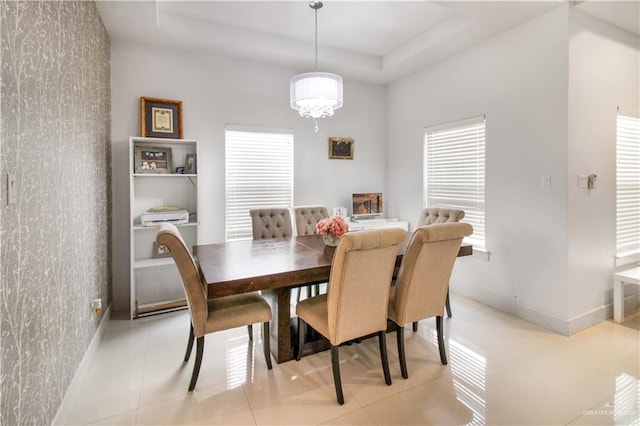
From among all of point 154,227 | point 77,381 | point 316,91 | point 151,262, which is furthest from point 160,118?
point 77,381

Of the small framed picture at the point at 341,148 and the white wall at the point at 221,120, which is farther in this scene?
the small framed picture at the point at 341,148

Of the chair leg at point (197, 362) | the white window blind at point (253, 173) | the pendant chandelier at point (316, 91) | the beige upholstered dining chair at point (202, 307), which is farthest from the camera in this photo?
the white window blind at point (253, 173)

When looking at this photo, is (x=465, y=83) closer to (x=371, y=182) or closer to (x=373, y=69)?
(x=373, y=69)

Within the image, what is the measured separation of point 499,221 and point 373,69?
244 cm

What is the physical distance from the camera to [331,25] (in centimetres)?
342

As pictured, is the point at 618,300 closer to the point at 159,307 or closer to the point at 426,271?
the point at 426,271

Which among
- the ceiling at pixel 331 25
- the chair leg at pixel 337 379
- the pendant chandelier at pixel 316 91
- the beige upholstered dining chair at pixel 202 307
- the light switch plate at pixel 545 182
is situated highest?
the ceiling at pixel 331 25

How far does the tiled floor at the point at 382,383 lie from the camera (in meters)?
1.86

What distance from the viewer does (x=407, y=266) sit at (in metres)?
2.14

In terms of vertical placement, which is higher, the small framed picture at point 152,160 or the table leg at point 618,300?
the small framed picture at point 152,160

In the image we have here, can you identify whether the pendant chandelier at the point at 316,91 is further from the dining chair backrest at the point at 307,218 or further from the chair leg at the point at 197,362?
the chair leg at the point at 197,362

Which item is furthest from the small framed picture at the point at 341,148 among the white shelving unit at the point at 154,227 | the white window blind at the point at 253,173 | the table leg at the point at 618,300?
the table leg at the point at 618,300

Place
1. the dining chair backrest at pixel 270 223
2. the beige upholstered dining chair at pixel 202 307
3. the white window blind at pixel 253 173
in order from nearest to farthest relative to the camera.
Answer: the beige upholstered dining chair at pixel 202 307, the dining chair backrest at pixel 270 223, the white window blind at pixel 253 173

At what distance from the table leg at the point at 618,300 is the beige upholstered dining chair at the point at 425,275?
1990 millimetres
